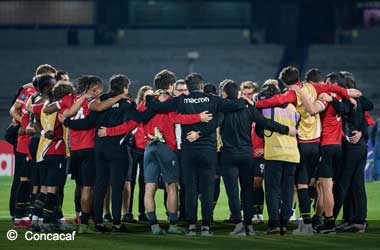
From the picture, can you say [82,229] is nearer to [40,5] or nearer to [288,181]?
[288,181]

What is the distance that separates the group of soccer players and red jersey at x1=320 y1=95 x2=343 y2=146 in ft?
0.04

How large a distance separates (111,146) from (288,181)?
7.21ft

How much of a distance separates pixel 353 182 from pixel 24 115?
4.31m

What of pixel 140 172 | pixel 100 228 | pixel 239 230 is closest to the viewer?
pixel 239 230

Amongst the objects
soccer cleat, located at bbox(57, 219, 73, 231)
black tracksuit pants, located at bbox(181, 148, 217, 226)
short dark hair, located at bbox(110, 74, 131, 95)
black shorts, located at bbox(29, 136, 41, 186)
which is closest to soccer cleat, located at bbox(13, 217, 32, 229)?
soccer cleat, located at bbox(57, 219, 73, 231)

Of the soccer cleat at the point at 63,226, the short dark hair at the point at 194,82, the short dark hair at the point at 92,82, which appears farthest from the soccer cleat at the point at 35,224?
the short dark hair at the point at 194,82

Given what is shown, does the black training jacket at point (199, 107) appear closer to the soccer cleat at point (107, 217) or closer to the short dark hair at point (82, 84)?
the short dark hair at point (82, 84)

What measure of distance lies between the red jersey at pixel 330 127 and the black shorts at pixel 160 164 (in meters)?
1.87

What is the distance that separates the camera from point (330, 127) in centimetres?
1600

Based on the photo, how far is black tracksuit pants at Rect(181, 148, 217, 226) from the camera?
1553 cm

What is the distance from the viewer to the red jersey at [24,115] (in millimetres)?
16672

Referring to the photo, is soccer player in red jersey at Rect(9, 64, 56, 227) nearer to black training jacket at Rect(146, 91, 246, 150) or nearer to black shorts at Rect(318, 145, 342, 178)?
black training jacket at Rect(146, 91, 246, 150)

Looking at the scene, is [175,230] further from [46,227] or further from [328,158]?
[328,158]

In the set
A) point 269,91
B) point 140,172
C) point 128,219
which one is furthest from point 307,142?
point 140,172
